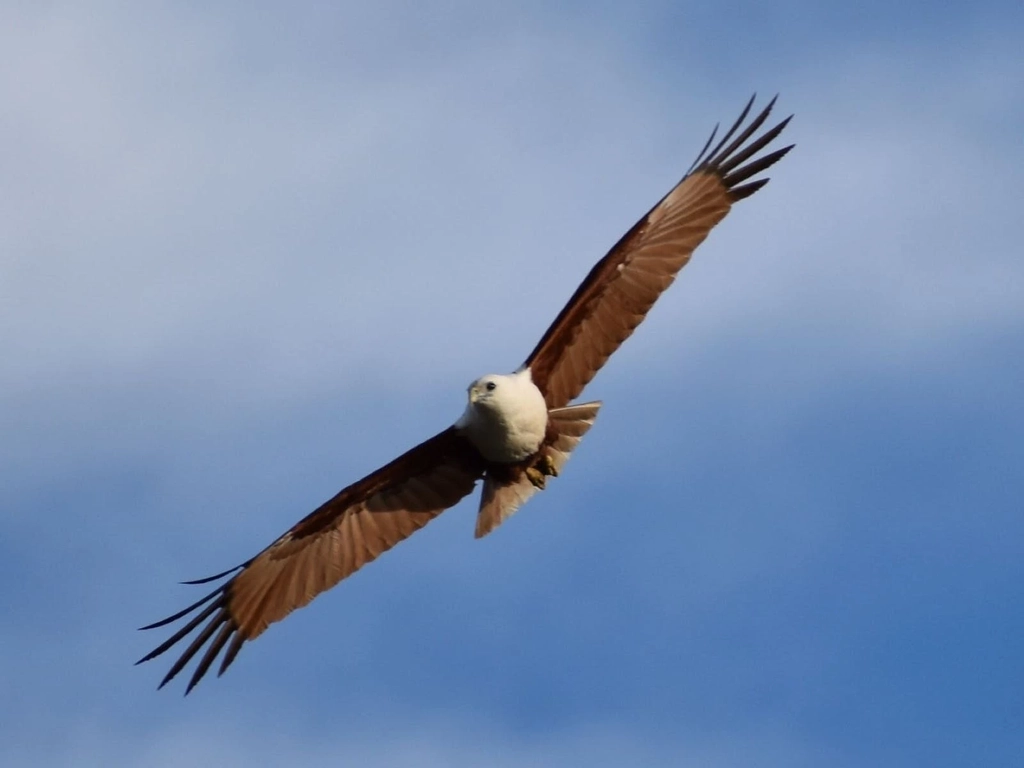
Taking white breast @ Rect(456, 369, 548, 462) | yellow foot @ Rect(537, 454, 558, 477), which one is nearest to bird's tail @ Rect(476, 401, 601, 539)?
yellow foot @ Rect(537, 454, 558, 477)

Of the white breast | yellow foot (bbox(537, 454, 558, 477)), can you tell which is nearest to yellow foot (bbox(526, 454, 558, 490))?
yellow foot (bbox(537, 454, 558, 477))

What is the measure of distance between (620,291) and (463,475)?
5.85 feet

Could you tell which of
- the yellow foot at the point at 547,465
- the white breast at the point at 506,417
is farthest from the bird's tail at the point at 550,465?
the white breast at the point at 506,417

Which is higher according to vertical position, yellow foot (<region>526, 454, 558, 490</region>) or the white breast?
the white breast

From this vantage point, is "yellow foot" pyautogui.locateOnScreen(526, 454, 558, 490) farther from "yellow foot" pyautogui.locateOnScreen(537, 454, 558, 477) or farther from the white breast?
the white breast

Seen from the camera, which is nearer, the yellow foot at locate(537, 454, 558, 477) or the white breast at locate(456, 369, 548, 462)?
the white breast at locate(456, 369, 548, 462)

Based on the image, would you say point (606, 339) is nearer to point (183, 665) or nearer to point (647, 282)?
point (647, 282)

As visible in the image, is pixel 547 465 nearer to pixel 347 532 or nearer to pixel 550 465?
pixel 550 465

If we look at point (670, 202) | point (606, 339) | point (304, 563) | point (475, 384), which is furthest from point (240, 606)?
point (670, 202)

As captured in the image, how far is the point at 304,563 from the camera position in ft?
45.2

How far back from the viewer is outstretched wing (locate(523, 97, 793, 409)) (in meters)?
13.7

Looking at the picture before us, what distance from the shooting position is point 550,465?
44.6 feet

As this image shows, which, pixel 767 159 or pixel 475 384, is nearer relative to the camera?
pixel 475 384

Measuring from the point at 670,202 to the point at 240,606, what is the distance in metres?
4.41
